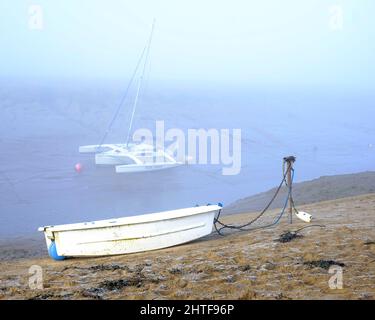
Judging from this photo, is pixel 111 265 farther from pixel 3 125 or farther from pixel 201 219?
pixel 3 125

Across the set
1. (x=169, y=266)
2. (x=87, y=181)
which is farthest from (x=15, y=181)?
(x=169, y=266)

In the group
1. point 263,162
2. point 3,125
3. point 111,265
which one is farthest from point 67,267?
point 3,125

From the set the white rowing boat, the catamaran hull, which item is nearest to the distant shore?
the catamaran hull

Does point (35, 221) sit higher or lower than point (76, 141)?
lower

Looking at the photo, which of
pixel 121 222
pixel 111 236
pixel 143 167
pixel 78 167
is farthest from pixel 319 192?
pixel 78 167

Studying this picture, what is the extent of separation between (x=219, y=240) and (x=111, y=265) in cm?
223

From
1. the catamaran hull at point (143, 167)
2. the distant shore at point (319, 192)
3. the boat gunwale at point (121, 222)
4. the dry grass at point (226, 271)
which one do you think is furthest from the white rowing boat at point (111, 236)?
the catamaran hull at point (143, 167)

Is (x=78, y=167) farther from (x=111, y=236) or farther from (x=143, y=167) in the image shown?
(x=111, y=236)

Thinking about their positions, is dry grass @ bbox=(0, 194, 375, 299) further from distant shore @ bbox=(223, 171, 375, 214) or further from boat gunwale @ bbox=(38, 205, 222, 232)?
distant shore @ bbox=(223, 171, 375, 214)

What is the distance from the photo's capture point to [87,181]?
72.1 feet

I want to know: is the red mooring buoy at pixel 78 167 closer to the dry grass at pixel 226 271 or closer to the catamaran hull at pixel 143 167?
the catamaran hull at pixel 143 167
